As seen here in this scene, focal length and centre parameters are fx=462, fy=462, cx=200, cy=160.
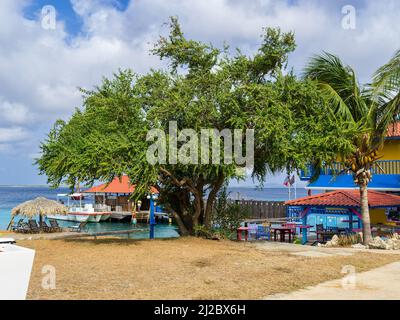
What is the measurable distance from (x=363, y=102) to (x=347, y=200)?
21.5 feet

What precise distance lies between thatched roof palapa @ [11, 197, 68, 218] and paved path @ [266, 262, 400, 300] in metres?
24.6

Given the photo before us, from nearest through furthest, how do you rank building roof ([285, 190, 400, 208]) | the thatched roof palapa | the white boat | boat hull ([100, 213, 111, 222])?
building roof ([285, 190, 400, 208]), the thatched roof palapa, the white boat, boat hull ([100, 213, 111, 222])

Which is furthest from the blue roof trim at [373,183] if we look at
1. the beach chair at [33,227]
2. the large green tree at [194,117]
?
the beach chair at [33,227]

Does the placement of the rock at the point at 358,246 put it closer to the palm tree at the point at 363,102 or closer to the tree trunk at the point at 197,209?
the palm tree at the point at 363,102

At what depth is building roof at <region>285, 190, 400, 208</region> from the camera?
23.3 m

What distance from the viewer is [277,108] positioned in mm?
16359

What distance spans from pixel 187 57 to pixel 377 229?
44.5 ft

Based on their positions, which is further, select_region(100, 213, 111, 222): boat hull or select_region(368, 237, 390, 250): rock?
select_region(100, 213, 111, 222): boat hull

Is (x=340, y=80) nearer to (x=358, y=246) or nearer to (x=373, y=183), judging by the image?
(x=358, y=246)

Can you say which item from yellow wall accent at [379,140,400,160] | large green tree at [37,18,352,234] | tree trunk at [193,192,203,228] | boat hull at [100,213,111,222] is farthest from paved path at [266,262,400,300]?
boat hull at [100,213,111,222]

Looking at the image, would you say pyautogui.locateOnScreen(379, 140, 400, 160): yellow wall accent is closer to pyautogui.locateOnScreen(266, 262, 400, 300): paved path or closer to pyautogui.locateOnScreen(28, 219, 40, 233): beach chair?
pyautogui.locateOnScreen(266, 262, 400, 300): paved path

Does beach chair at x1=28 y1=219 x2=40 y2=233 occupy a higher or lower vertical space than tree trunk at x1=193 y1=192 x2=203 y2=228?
lower
